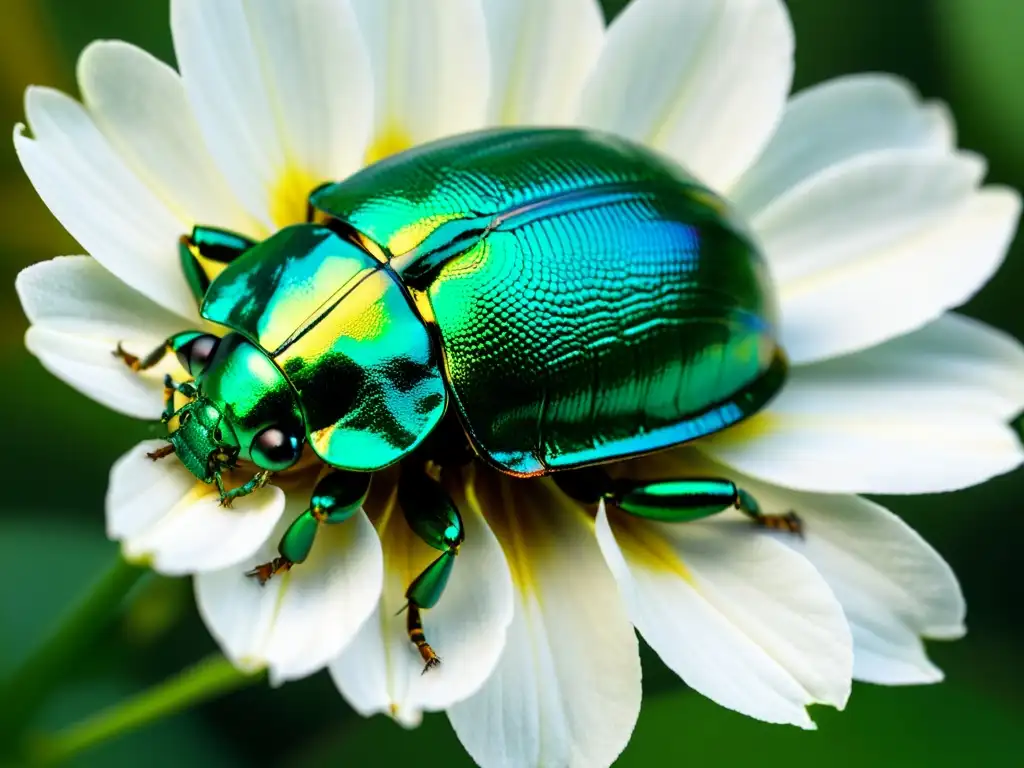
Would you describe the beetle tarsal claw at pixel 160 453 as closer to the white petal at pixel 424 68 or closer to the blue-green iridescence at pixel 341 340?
the blue-green iridescence at pixel 341 340

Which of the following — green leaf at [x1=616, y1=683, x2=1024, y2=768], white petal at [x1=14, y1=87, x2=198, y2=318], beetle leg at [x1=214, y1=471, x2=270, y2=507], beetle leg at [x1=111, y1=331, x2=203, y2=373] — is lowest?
green leaf at [x1=616, y1=683, x2=1024, y2=768]

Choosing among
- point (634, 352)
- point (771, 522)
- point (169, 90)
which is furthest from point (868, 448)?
point (169, 90)

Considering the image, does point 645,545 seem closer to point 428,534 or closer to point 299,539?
point 428,534

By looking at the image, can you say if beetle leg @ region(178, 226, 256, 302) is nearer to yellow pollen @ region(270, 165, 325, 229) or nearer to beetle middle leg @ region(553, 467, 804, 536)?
yellow pollen @ region(270, 165, 325, 229)

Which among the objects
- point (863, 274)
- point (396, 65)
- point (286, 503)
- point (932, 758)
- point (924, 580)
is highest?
point (396, 65)

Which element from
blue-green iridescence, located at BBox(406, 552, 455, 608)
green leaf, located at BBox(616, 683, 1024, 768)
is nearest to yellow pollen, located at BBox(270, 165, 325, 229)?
blue-green iridescence, located at BBox(406, 552, 455, 608)

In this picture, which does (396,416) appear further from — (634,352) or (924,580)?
(924,580)
